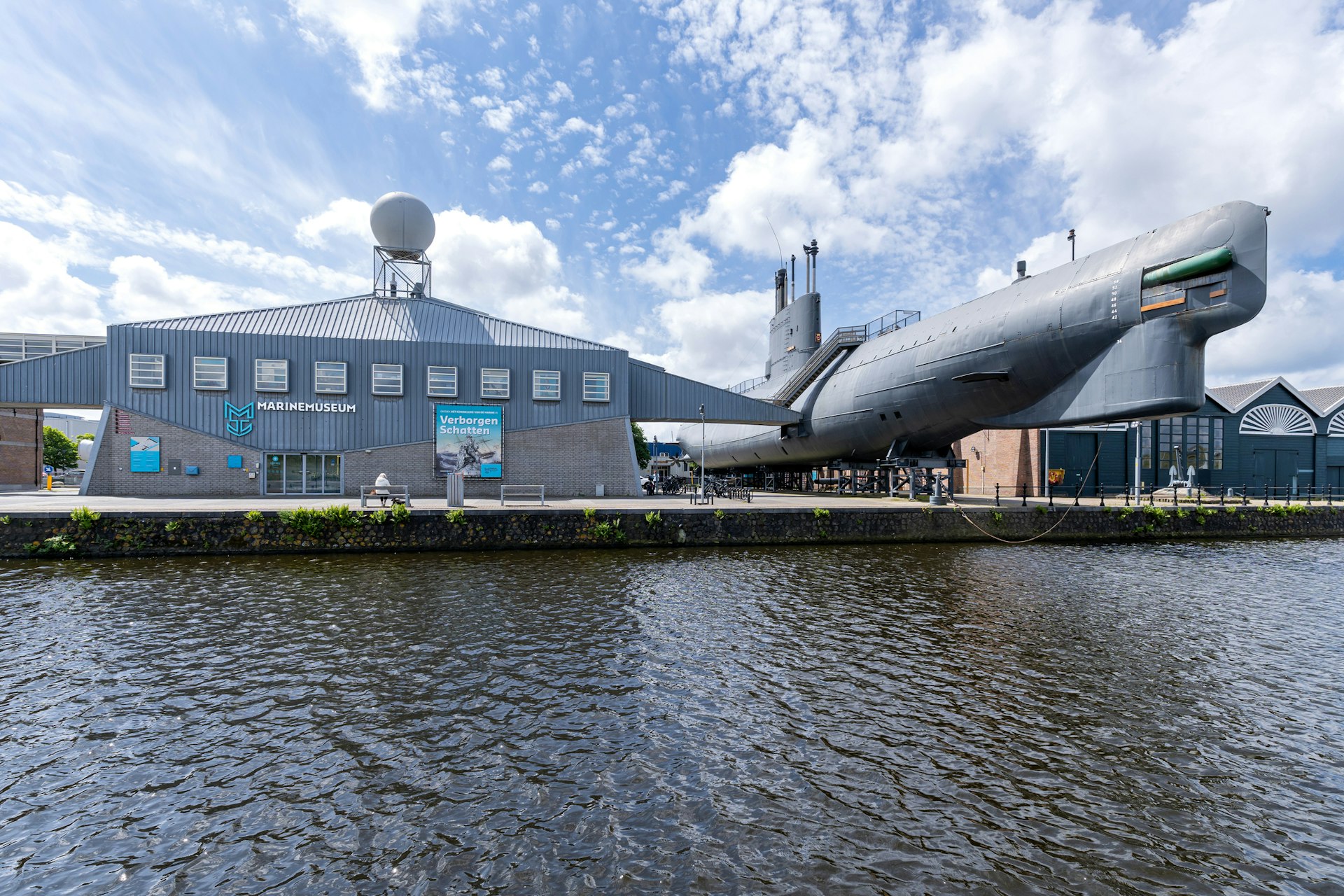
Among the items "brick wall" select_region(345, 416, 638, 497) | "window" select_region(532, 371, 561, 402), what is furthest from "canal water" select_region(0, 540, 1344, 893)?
"window" select_region(532, 371, 561, 402)

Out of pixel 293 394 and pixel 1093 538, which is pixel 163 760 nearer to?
pixel 293 394

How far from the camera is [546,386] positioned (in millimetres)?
33094

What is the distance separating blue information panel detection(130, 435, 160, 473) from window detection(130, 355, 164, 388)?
2.52 metres

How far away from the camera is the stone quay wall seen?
20.1 metres

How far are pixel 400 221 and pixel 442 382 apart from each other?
11488 millimetres

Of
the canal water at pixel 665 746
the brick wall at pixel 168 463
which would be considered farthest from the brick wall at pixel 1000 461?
the brick wall at pixel 168 463

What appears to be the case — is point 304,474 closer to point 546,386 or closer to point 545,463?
point 545,463

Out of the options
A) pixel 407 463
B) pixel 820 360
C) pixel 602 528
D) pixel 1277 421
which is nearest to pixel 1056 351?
pixel 820 360

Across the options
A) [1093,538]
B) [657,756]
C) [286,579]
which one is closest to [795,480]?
[1093,538]

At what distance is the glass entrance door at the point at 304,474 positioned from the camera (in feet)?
100

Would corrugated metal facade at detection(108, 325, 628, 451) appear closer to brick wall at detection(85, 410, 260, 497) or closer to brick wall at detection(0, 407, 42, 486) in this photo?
brick wall at detection(85, 410, 260, 497)

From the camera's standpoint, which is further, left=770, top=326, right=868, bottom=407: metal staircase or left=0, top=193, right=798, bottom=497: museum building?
left=770, top=326, right=868, bottom=407: metal staircase

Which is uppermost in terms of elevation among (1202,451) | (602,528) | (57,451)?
(1202,451)

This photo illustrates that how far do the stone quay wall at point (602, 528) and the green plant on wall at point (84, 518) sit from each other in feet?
0.16
